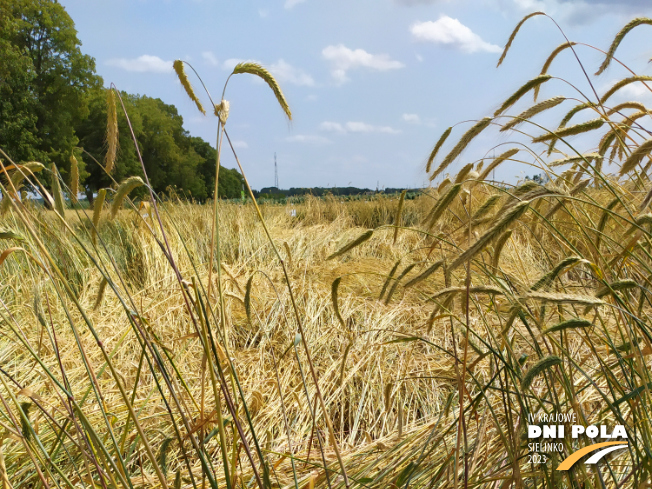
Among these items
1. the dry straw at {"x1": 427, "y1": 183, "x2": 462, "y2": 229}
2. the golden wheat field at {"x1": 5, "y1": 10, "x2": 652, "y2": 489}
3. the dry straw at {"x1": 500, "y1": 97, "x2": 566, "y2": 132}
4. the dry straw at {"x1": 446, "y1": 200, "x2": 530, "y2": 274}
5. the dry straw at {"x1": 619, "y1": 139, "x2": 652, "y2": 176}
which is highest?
the dry straw at {"x1": 500, "y1": 97, "x2": 566, "y2": 132}

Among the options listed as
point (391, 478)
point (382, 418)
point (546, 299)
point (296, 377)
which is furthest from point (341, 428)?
point (546, 299)

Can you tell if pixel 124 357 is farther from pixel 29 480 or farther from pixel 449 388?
pixel 449 388

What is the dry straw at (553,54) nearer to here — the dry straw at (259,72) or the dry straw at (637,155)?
the dry straw at (637,155)

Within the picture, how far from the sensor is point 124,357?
8.46 ft

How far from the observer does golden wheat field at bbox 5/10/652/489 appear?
0.93m

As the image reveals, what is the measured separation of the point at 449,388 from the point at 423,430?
2.37 ft

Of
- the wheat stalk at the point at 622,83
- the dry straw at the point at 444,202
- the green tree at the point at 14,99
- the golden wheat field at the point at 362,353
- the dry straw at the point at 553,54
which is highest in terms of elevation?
the green tree at the point at 14,99

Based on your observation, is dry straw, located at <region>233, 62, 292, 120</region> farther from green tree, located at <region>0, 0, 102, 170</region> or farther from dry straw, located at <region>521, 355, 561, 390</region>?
green tree, located at <region>0, 0, 102, 170</region>

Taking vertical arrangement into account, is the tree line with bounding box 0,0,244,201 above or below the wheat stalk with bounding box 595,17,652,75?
above

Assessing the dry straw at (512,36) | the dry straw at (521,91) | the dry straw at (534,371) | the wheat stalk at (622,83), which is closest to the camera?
the dry straw at (534,371)

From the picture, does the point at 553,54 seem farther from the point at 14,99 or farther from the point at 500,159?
the point at 14,99

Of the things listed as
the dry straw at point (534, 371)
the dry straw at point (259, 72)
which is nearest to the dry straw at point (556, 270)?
the dry straw at point (534, 371)

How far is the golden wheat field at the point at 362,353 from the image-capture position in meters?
0.93

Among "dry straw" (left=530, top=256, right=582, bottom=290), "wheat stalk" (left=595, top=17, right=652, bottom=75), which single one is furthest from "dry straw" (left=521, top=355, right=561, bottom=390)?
"wheat stalk" (left=595, top=17, right=652, bottom=75)
